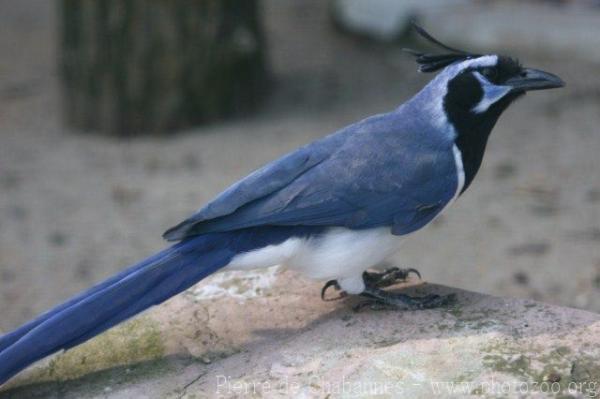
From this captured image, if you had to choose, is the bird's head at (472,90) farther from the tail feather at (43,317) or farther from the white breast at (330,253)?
the tail feather at (43,317)

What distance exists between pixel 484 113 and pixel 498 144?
3.44 m

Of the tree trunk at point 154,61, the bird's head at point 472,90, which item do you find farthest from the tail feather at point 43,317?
the tree trunk at point 154,61

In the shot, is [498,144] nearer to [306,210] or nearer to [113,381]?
[306,210]

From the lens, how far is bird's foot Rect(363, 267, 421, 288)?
375cm

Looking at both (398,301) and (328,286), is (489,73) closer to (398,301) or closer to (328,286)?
(398,301)

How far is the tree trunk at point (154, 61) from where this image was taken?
271 inches

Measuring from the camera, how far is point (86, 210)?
20.5ft

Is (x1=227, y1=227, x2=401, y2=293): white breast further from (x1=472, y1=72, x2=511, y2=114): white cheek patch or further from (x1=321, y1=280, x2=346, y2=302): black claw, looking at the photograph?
(x1=472, y1=72, x2=511, y2=114): white cheek patch

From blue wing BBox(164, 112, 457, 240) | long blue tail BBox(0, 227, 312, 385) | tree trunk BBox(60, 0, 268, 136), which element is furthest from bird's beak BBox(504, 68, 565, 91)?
tree trunk BBox(60, 0, 268, 136)

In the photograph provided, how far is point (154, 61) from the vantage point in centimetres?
695

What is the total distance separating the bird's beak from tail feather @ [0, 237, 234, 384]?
3.41ft

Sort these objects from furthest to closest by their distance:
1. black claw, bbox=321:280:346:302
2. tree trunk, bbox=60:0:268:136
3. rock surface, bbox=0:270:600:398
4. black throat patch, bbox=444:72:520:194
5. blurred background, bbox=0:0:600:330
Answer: tree trunk, bbox=60:0:268:136
blurred background, bbox=0:0:600:330
black claw, bbox=321:280:346:302
black throat patch, bbox=444:72:520:194
rock surface, bbox=0:270:600:398

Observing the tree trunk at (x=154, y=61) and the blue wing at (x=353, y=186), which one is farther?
the tree trunk at (x=154, y=61)

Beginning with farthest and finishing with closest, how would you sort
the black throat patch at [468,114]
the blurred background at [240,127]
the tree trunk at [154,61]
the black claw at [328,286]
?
the tree trunk at [154,61], the blurred background at [240,127], the black claw at [328,286], the black throat patch at [468,114]
